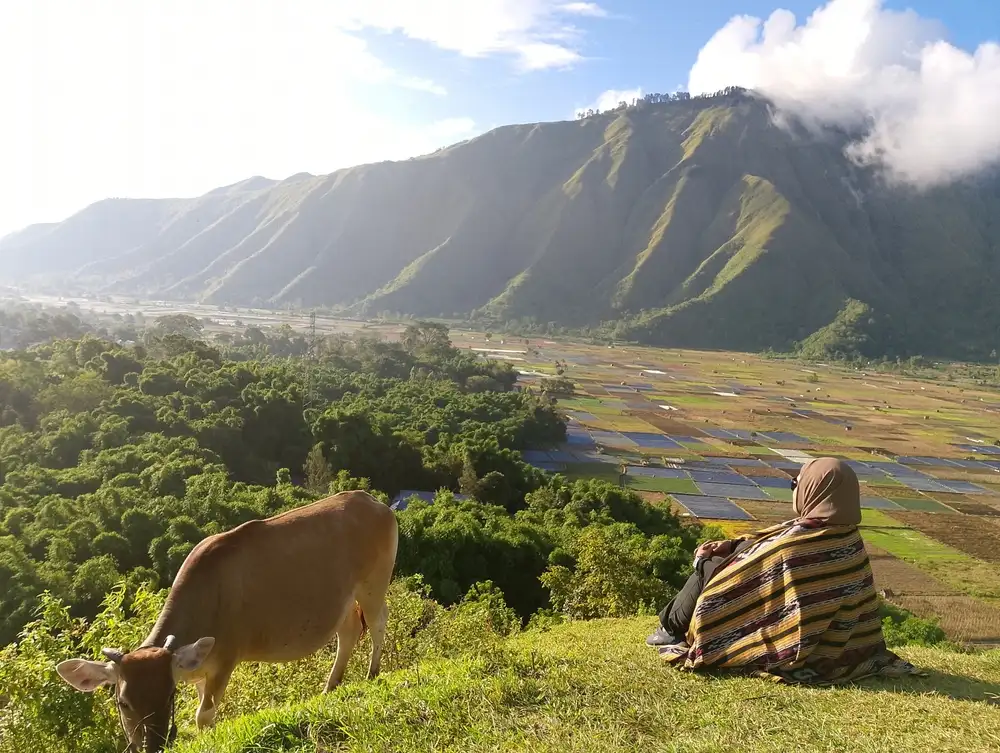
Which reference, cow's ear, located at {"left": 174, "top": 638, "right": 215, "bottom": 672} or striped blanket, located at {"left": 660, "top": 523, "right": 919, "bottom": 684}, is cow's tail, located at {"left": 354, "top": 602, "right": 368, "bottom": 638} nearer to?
cow's ear, located at {"left": 174, "top": 638, "right": 215, "bottom": 672}

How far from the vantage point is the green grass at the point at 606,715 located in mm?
4527

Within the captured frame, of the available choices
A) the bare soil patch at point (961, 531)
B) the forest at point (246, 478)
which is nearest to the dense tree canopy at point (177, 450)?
the forest at point (246, 478)

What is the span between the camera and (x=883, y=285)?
18700 centimetres

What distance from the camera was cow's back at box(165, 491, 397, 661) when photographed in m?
5.69

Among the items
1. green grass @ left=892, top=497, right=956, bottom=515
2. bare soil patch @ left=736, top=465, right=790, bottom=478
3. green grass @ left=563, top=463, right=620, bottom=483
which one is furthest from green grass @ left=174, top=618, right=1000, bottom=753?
bare soil patch @ left=736, top=465, right=790, bottom=478

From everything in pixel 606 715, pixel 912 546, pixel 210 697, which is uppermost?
pixel 606 715

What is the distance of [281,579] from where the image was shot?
6.07 metres

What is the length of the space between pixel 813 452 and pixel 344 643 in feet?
203

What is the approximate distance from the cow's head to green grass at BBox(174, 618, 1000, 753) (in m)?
0.23

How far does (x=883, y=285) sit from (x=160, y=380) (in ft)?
661

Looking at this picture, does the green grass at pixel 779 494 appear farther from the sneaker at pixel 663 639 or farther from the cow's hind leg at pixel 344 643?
the cow's hind leg at pixel 344 643

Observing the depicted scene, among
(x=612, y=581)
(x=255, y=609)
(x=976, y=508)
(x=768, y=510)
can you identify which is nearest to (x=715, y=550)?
(x=255, y=609)

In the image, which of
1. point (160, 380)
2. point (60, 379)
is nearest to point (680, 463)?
point (160, 380)

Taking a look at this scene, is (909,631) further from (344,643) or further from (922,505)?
(922,505)
